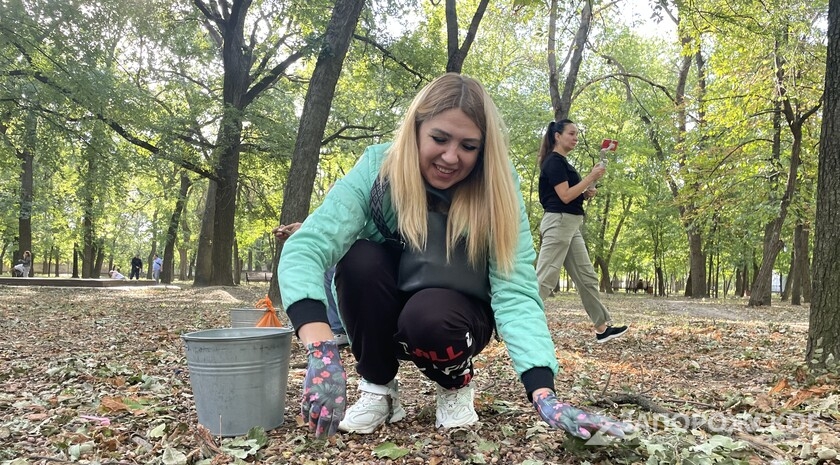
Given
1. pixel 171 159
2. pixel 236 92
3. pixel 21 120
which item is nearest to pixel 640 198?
pixel 236 92

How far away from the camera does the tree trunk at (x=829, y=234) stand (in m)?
3.06

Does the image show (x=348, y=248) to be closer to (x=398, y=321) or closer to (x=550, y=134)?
A: (x=398, y=321)

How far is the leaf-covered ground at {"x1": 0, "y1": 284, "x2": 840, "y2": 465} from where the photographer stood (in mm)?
1831

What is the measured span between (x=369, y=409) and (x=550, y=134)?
10.5 feet

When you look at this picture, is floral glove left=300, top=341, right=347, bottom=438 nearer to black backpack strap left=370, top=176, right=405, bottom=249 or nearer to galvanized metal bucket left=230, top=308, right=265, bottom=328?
black backpack strap left=370, top=176, right=405, bottom=249

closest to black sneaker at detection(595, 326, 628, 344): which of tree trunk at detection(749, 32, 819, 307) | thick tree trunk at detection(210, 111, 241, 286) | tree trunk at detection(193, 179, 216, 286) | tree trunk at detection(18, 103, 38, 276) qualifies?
tree trunk at detection(749, 32, 819, 307)

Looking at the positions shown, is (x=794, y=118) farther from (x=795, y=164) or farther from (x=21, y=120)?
(x=21, y=120)

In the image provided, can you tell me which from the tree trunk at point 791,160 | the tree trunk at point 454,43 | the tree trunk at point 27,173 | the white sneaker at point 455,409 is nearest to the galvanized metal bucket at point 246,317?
the white sneaker at point 455,409

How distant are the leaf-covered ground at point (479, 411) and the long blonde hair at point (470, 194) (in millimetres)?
669

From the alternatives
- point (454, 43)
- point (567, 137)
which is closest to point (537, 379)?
point (567, 137)

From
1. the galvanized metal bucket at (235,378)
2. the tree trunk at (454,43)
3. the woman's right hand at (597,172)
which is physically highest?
the tree trunk at (454,43)

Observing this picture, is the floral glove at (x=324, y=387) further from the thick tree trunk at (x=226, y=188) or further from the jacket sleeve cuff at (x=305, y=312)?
the thick tree trunk at (x=226, y=188)

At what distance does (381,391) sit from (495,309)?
1.72ft

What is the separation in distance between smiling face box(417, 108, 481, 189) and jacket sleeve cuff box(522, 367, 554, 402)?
0.75 m
